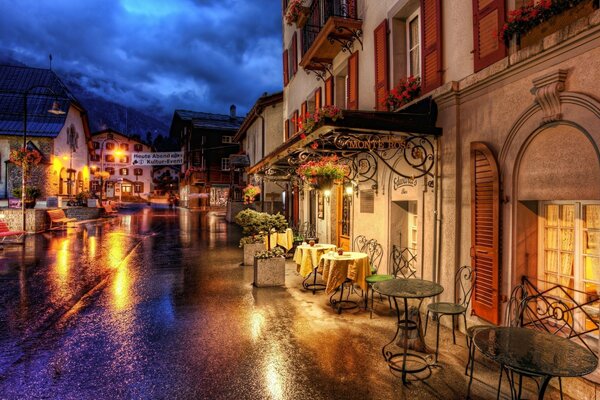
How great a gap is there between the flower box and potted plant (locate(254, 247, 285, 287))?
6221 millimetres

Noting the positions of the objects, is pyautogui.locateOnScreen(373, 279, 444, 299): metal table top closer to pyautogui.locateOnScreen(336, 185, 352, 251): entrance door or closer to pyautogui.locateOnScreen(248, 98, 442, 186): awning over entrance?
pyautogui.locateOnScreen(248, 98, 442, 186): awning over entrance

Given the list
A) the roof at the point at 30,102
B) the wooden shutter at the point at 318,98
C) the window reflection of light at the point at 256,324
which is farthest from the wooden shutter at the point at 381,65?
the roof at the point at 30,102

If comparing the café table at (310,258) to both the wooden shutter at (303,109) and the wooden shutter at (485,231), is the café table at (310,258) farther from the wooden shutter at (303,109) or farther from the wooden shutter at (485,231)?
the wooden shutter at (303,109)

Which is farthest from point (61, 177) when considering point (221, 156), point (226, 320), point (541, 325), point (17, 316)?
point (541, 325)

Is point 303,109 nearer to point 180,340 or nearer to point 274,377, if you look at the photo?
point 180,340

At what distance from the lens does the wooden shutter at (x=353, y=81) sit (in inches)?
386

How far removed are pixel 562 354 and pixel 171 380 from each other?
3.90 meters

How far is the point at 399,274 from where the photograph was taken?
799cm

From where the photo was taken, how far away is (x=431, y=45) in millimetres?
6605

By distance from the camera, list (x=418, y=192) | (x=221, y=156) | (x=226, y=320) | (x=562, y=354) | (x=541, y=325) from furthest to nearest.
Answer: (x=221, y=156) < (x=418, y=192) < (x=226, y=320) < (x=541, y=325) < (x=562, y=354)

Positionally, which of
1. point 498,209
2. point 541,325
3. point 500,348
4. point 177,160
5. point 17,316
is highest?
point 177,160

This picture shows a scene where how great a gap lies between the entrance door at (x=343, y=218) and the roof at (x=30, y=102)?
2504 centimetres

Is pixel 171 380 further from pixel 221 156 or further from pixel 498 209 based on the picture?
pixel 221 156

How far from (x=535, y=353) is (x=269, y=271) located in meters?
6.23
